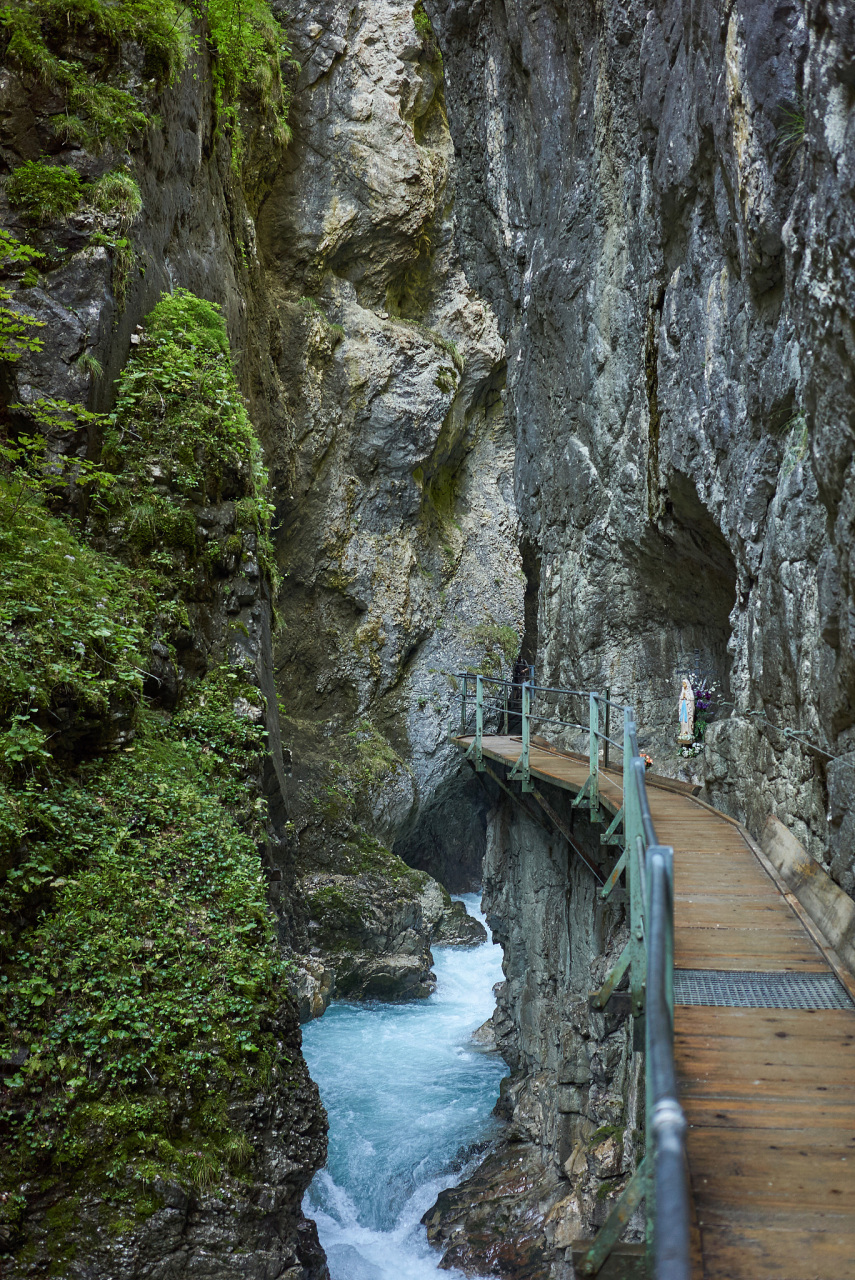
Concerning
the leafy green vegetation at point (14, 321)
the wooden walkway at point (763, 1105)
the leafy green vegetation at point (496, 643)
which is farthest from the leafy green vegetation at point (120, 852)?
the leafy green vegetation at point (496, 643)

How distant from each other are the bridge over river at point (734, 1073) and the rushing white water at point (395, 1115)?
7.09m

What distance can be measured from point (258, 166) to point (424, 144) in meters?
6.97

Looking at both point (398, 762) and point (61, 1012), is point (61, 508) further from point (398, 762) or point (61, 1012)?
point (398, 762)

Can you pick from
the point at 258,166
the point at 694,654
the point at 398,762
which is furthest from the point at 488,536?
the point at 694,654

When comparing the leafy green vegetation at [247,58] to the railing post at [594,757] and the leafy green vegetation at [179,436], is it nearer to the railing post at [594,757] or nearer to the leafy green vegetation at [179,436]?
the leafy green vegetation at [179,436]

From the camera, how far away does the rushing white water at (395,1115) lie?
34.8 ft

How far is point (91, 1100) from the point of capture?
4941 millimetres

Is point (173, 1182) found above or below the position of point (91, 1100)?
A: below

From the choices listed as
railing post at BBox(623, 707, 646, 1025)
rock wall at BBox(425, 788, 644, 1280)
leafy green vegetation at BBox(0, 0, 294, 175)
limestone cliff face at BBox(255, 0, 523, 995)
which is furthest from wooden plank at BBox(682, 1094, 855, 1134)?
limestone cliff face at BBox(255, 0, 523, 995)

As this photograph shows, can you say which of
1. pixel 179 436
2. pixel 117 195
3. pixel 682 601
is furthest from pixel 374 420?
pixel 179 436

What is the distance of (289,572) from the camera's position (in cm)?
2148

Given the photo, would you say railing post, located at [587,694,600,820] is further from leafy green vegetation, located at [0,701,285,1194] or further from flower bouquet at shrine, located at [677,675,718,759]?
leafy green vegetation, located at [0,701,285,1194]

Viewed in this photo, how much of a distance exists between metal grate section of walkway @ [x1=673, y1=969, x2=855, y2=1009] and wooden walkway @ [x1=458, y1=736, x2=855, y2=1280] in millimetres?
53

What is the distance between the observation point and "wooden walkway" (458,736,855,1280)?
8.36 feet
